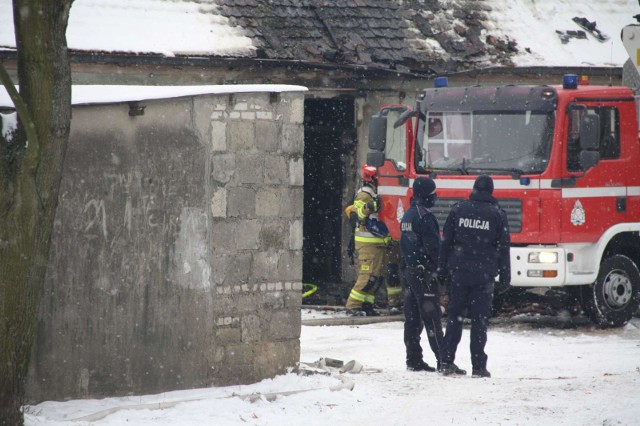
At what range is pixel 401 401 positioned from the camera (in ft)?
29.9

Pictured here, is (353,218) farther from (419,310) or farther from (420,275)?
(420,275)

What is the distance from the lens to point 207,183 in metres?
9.29

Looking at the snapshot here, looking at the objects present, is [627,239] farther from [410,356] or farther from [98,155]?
[98,155]

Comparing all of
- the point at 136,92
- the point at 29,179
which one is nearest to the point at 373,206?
the point at 136,92

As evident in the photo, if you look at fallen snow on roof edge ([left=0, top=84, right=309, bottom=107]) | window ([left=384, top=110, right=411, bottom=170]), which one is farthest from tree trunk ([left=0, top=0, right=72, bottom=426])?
window ([left=384, top=110, right=411, bottom=170])

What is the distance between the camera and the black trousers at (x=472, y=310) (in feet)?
35.1

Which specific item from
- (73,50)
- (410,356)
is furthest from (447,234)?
(73,50)

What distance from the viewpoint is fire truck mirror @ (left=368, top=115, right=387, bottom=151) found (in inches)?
580

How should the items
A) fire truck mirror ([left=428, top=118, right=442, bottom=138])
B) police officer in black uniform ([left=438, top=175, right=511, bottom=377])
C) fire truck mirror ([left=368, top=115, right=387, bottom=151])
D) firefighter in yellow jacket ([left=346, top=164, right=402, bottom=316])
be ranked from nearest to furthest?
police officer in black uniform ([left=438, top=175, right=511, bottom=377]), fire truck mirror ([left=428, top=118, right=442, bottom=138]), fire truck mirror ([left=368, top=115, right=387, bottom=151]), firefighter in yellow jacket ([left=346, top=164, right=402, bottom=316])

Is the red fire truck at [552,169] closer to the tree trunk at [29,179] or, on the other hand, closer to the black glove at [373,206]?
the black glove at [373,206]

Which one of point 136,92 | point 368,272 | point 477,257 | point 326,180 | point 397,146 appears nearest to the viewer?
point 136,92

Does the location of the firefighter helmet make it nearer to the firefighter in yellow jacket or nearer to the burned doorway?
the firefighter in yellow jacket

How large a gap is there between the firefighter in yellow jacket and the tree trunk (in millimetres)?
8134

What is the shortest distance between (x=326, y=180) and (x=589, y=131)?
5449mm
